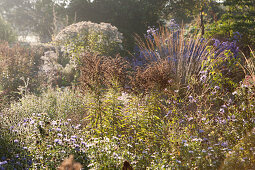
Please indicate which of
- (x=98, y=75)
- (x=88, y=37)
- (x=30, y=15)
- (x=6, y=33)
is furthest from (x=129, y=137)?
(x=30, y=15)

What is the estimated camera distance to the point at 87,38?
8.76m

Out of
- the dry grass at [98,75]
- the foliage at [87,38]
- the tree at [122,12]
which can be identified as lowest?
the dry grass at [98,75]

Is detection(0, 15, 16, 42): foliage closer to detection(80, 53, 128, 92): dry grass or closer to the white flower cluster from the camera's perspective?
the white flower cluster

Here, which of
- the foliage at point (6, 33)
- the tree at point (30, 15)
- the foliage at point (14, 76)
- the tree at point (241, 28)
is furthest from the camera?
the tree at point (30, 15)

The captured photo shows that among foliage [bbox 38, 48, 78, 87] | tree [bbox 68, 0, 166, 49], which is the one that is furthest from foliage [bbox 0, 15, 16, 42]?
foliage [bbox 38, 48, 78, 87]

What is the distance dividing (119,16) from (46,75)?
6.75 metres

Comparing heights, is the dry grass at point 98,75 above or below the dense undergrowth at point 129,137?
above

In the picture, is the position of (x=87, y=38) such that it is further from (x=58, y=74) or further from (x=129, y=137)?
(x=129, y=137)

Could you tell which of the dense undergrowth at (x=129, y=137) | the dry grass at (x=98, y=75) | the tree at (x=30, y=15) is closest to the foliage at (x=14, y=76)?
the dense undergrowth at (x=129, y=137)

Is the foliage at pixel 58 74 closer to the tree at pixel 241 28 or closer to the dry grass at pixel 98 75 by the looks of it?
the dry grass at pixel 98 75

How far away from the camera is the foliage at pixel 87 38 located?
27.8 feet

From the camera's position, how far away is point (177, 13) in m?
15.5

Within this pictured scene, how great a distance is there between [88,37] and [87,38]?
130 mm

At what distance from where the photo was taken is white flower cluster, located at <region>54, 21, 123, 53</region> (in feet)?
27.9
